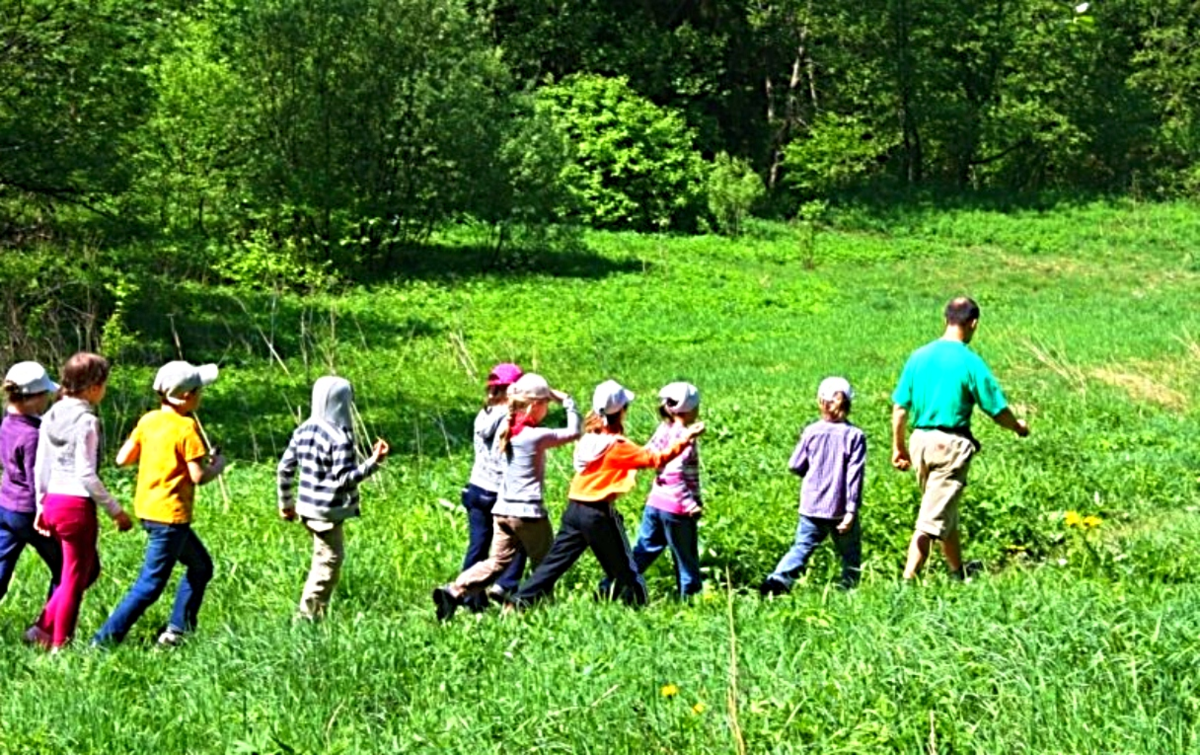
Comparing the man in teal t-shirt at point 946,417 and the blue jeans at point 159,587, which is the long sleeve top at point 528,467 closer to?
the blue jeans at point 159,587

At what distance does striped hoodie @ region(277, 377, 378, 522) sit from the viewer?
767cm

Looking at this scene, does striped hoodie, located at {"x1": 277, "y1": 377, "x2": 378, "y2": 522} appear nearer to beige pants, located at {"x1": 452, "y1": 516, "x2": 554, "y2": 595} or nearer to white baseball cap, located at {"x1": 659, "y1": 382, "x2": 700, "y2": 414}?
beige pants, located at {"x1": 452, "y1": 516, "x2": 554, "y2": 595}

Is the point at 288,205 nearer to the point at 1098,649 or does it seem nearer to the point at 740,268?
the point at 740,268

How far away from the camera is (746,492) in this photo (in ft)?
37.3

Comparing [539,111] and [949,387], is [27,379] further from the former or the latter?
[539,111]

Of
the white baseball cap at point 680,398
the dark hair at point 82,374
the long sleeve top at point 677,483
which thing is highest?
the dark hair at point 82,374

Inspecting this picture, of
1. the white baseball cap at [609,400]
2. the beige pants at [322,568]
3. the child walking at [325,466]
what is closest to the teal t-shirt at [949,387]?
the white baseball cap at [609,400]

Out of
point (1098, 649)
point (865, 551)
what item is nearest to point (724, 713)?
point (1098, 649)

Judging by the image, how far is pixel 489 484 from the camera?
8.38 metres

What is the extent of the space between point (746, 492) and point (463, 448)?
16.6 feet

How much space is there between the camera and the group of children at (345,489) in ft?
24.5

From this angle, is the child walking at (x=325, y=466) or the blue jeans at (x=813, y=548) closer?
the child walking at (x=325, y=466)

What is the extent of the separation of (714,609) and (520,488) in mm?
1297

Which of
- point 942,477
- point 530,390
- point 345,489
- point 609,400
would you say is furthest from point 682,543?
point 345,489
